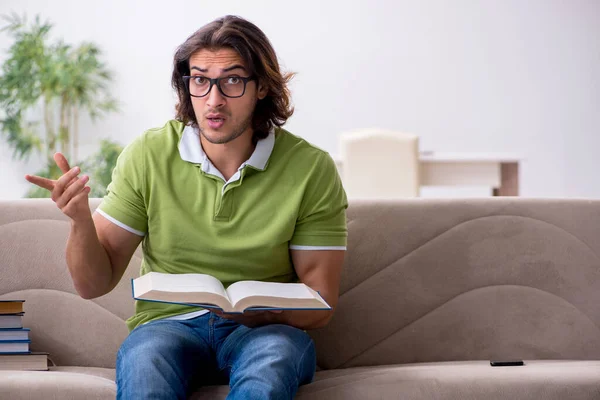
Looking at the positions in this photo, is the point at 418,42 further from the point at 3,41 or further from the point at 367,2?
the point at 3,41

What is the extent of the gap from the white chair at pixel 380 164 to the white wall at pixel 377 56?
5.42 feet

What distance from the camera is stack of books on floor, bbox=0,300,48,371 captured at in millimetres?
1705

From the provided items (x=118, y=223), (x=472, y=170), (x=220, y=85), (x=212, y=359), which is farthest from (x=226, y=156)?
(x=472, y=170)

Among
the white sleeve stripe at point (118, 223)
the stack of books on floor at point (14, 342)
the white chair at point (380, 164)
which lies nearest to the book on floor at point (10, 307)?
the stack of books on floor at point (14, 342)

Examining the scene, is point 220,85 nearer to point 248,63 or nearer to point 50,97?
point 248,63

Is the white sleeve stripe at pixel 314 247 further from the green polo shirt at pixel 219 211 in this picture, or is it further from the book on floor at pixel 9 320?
the book on floor at pixel 9 320

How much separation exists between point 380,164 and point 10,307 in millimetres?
3032

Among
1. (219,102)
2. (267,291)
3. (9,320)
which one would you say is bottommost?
(9,320)

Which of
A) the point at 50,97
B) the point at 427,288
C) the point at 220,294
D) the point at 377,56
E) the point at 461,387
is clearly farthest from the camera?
the point at 377,56

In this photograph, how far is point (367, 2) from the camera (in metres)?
6.12

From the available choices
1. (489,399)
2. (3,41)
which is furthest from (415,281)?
(3,41)

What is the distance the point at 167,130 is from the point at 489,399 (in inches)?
35.5

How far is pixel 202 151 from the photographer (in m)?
1.73

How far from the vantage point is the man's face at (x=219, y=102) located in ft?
5.43
